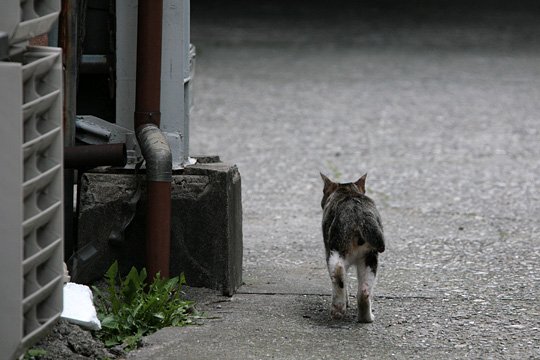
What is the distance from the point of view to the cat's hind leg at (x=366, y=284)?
4898 mm

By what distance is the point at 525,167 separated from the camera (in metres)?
9.51

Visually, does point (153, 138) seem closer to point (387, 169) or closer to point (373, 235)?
point (373, 235)

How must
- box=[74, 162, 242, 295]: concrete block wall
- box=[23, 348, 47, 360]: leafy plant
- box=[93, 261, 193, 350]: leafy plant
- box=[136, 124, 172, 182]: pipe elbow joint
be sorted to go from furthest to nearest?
box=[74, 162, 242, 295]: concrete block wall, box=[136, 124, 172, 182]: pipe elbow joint, box=[93, 261, 193, 350]: leafy plant, box=[23, 348, 47, 360]: leafy plant

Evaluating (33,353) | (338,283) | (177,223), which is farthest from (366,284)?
(33,353)

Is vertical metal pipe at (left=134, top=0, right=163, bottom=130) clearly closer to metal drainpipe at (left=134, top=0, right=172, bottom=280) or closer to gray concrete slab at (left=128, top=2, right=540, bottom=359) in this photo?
metal drainpipe at (left=134, top=0, right=172, bottom=280)

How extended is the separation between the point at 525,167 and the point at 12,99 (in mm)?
6978

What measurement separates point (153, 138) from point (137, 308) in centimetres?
→ 83

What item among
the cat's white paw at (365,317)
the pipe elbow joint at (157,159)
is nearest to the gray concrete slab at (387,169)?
the cat's white paw at (365,317)

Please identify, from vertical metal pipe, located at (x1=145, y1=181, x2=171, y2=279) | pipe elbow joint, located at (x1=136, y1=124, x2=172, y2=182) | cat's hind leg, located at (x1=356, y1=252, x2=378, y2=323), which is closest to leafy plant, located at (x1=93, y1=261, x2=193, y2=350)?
vertical metal pipe, located at (x1=145, y1=181, x2=171, y2=279)

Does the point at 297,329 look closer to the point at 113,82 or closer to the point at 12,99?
Result: the point at 113,82

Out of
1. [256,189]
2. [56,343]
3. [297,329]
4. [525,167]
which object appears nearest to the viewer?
[56,343]

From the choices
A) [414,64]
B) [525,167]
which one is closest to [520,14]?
[414,64]

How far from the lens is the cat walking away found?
4879 mm

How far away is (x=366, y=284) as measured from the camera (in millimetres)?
4930
